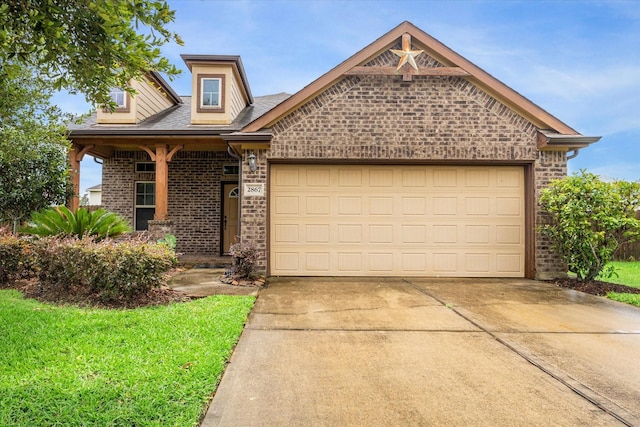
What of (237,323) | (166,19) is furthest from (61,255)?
(166,19)

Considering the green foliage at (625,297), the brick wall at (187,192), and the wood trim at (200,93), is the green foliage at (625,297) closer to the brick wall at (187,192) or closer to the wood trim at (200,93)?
the brick wall at (187,192)

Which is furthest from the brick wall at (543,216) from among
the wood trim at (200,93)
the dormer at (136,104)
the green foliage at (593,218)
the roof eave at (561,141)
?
the dormer at (136,104)

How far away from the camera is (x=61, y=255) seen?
6.14m

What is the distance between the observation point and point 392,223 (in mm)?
8992

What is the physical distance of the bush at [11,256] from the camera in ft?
23.8

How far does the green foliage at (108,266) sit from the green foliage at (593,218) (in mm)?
7556

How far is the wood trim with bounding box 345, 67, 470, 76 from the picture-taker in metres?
8.63

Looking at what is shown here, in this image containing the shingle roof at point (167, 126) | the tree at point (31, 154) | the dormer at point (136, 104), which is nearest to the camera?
the tree at point (31, 154)

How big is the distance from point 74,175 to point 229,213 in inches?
181

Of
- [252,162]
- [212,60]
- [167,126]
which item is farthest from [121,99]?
[252,162]

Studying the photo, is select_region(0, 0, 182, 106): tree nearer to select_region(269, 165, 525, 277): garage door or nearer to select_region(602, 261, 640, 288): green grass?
select_region(269, 165, 525, 277): garage door

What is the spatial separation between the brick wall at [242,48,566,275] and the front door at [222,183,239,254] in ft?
15.1

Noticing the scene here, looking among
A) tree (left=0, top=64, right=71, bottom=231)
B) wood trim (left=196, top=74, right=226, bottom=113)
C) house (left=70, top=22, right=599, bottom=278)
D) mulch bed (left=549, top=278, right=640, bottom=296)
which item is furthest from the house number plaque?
Result: mulch bed (left=549, top=278, right=640, bottom=296)

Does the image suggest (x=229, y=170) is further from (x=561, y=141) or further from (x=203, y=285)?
(x=561, y=141)
